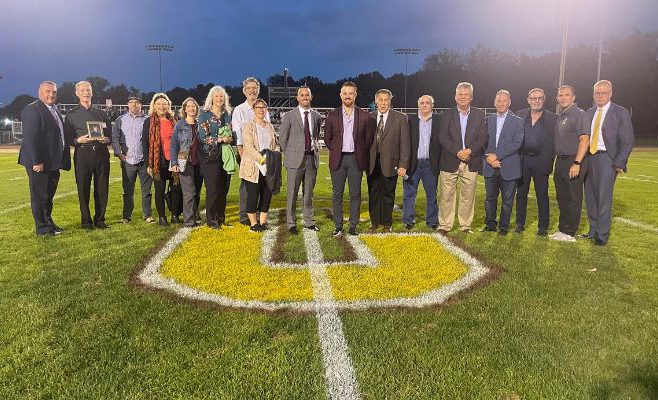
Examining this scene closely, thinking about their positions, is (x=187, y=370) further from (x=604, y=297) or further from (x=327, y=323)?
(x=604, y=297)

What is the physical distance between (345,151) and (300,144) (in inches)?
23.1

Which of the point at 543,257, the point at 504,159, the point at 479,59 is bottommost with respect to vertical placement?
the point at 543,257

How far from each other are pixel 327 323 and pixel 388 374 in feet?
2.59

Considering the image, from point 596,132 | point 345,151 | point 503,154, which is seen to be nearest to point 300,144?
point 345,151

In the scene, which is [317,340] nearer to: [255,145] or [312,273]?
[312,273]

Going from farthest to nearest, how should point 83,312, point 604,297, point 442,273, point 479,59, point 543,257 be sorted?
point 479,59 → point 543,257 → point 442,273 → point 604,297 → point 83,312

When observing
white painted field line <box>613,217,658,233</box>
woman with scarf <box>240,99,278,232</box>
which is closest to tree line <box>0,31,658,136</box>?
white painted field line <box>613,217,658,233</box>

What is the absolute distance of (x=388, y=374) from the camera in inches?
108

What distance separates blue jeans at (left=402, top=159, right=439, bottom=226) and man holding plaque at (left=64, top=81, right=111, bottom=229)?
4.19m

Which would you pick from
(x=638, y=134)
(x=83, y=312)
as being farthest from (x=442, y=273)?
(x=638, y=134)

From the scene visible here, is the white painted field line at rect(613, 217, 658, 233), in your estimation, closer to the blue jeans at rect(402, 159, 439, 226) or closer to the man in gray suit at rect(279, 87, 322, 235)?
the blue jeans at rect(402, 159, 439, 226)

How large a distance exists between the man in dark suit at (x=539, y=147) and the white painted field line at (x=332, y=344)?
3.33 metres

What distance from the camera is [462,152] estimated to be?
6.30 meters

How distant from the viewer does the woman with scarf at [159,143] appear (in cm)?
655
